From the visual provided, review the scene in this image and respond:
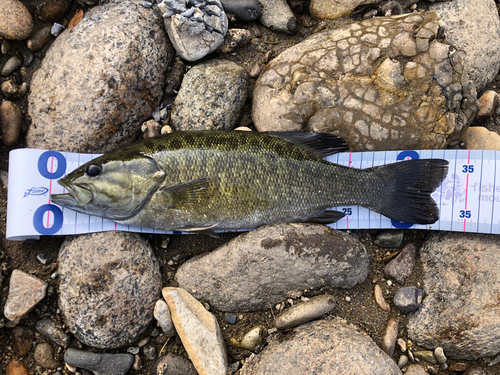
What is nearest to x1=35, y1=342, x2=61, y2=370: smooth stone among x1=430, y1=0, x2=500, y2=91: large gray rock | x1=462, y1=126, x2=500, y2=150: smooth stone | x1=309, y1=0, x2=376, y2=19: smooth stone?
x1=309, y1=0, x2=376, y2=19: smooth stone

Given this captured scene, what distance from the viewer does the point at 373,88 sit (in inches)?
163

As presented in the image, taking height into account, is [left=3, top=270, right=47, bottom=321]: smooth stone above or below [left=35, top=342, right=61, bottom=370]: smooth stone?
above

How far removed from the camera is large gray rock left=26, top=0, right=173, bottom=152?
4199 millimetres

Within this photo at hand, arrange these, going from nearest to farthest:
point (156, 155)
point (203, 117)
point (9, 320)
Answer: point (156, 155)
point (9, 320)
point (203, 117)

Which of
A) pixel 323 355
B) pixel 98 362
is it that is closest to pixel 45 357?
pixel 98 362

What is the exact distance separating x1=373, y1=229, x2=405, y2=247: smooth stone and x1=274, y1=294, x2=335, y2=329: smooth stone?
3.24 feet

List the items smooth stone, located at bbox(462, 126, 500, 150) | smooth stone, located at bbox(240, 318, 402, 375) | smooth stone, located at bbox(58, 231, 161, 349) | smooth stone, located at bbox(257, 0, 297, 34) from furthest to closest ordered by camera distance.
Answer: smooth stone, located at bbox(257, 0, 297, 34), smooth stone, located at bbox(462, 126, 500, 150), smooth stone, located at bbox(58, 231, 161, 349), smooth stone, located at bbox(240, 318, 402, 375)

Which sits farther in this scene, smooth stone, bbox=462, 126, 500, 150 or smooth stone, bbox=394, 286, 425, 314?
smooth stone, bbox=462, 126, 500, 150

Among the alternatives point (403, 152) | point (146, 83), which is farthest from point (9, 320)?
point (403, 152)

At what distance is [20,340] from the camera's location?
407cm

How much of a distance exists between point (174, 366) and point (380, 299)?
2.43 m

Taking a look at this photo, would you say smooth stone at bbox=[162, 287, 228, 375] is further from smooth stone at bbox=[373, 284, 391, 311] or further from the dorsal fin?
the dorsal fin

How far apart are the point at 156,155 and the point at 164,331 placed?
6.54 feet

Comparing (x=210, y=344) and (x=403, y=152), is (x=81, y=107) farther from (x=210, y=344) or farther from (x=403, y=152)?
(x=403, y=152)
